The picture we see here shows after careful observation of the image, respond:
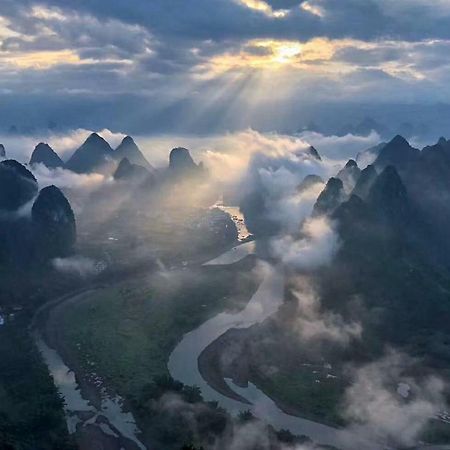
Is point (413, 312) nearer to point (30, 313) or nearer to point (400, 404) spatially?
point (400, 404)

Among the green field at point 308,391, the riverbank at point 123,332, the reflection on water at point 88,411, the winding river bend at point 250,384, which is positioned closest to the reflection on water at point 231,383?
the winding river bend at point 250,384

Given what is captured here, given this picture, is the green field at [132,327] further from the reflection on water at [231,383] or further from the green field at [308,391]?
the green field at [308,391]

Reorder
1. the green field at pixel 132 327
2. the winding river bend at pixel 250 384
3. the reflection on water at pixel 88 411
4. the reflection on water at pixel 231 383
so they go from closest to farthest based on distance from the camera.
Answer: the winding river bend at pixel 250 384, the reflection on water at pixel 231 383, the reflection on water at pixel 88 411, the green field at pixel 132 327

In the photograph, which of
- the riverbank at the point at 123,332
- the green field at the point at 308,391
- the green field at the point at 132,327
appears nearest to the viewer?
the green field at the point at 308,391

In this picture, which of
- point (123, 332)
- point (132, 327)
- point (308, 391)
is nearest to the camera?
point (308, 391)

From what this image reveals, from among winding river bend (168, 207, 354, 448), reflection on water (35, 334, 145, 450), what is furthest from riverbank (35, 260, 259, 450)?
winding river bend (168, 207, 354, 448)

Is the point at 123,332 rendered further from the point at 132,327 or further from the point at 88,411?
the point at 88,411

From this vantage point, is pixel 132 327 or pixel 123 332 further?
pixel 132 327

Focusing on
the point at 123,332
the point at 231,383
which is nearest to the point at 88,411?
the point at 231,383
